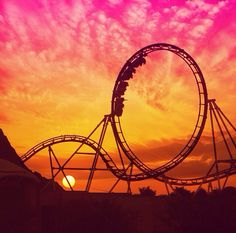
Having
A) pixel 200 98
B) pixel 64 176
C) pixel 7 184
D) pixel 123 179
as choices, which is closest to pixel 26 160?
pixel 64 176

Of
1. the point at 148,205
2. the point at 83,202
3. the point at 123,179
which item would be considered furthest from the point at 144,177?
the point at 83,202

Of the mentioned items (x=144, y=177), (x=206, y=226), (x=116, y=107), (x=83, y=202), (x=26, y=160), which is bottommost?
(x=206, y=226)

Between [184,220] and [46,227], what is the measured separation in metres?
8.28

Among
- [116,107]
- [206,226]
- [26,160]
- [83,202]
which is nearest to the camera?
[206,226]

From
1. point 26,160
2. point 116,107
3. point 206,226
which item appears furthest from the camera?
point 26,160

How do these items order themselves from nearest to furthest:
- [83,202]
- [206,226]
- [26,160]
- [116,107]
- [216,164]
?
1. [206,226]
2. [83,202]
3. [216,164]
4. [116,107]
5. [26,160]

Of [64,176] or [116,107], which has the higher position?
[116,107]

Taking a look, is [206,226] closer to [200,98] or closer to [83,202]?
[83,202]

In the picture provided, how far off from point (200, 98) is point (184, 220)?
32.2 feet

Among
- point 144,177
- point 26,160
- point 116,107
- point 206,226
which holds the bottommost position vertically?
point 206,226

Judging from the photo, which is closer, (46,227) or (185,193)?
(46,227)

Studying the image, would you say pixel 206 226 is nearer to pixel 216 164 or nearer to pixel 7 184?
pixel 216 164

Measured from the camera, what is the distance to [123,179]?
3616 centimetres

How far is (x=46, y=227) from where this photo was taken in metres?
29.0
